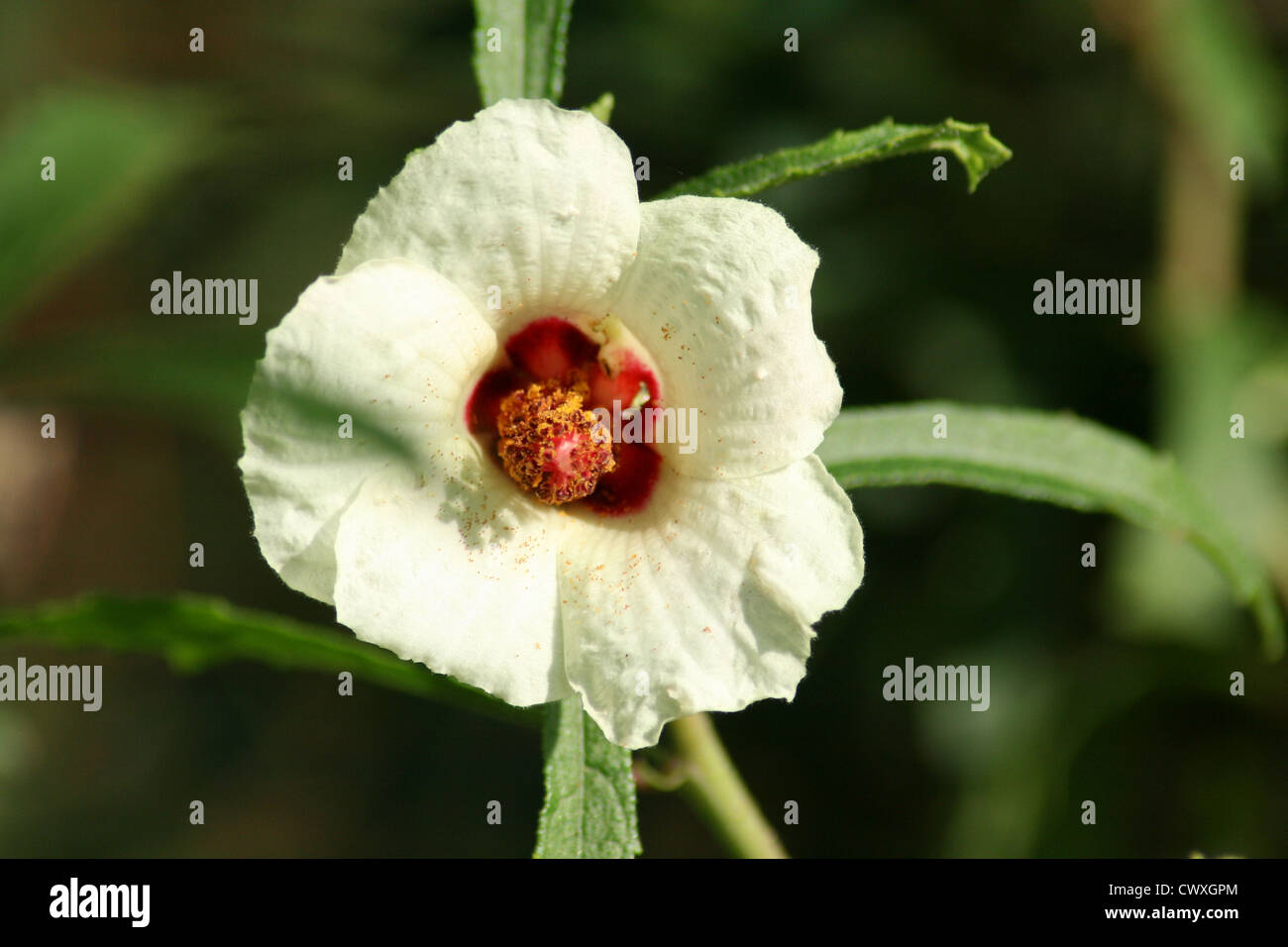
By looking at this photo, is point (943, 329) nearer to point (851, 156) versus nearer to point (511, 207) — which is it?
point (851, 156)

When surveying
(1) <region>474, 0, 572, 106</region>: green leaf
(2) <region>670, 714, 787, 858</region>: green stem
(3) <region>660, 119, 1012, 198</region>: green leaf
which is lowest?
(2) <region>670, 714, 787, 858</region>: green stem

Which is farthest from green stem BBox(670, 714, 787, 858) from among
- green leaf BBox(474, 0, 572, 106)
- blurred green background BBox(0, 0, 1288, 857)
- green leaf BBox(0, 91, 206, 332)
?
green leaf BBox(0, 91, 206, 332)

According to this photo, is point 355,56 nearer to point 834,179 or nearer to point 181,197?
point 181,197

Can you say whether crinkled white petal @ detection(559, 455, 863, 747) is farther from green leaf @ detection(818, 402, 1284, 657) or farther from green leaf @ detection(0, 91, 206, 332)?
green leaf @ detection(0, 91, 206, 332)

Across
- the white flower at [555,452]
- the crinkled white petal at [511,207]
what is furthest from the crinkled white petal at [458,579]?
the crinkled white petal at [511,207]

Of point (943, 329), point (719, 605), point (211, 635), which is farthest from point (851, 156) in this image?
point (943, 329)

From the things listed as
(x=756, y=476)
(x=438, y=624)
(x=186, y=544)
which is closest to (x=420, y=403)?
(x=438, y=624)

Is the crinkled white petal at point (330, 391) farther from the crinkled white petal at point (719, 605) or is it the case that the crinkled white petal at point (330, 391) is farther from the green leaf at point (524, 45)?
the green leaf at point (524, 45)
